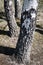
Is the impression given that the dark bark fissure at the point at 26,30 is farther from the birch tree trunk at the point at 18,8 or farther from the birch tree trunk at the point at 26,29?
the birch tree trunk at the point at 18,8

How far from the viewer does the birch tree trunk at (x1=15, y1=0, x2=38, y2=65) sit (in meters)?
6.37

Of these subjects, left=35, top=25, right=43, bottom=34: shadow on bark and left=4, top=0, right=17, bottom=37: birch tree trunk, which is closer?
left=4, top=0, right=17, bottom=37: birch tree trunk

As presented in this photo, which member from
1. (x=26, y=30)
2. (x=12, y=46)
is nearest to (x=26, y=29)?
(x=26, y=30)

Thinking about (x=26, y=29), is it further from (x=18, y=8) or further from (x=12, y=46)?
(x=18, y=8)

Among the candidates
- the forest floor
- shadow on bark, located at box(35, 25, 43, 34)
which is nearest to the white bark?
the forest floor

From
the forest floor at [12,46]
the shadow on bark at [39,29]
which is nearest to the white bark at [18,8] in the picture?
the forest floor at [12,46]

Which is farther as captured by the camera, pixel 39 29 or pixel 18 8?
pixel 18 8

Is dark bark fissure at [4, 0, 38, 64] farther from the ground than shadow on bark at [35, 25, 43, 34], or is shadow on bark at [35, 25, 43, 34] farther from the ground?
dark bark fissure at [4, 0, 38, 64]

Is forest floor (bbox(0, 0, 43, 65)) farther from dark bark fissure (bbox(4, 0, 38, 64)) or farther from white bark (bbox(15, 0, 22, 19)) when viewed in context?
white bark (bbox(15, 0, 22, 19))

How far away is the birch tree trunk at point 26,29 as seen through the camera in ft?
20.9

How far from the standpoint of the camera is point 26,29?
6668mm

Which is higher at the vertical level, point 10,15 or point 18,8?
point 10,15

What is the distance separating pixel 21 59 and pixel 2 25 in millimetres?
3904

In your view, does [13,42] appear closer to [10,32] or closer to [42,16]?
[10,32]
